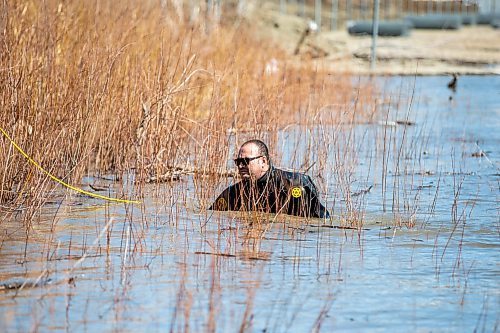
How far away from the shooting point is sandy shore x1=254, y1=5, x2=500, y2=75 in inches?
1123

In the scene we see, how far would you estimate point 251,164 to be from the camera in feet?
27.5

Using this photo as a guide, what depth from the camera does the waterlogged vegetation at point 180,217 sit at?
18.7 ft

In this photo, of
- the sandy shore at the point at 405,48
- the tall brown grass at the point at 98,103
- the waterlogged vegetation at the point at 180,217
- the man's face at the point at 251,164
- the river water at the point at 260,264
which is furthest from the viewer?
the sandy shore at the point at 405,48

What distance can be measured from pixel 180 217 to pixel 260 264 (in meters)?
1.76

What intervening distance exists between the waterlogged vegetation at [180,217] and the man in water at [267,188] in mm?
136

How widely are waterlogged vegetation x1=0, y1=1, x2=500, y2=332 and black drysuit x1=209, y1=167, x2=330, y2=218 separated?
0.40 feet

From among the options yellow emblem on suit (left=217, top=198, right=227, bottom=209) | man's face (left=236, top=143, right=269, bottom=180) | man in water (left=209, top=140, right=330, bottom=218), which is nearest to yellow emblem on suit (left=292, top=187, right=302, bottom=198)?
man in water (left=209, top=140, right=330, bottom=218)

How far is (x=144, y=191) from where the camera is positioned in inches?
359

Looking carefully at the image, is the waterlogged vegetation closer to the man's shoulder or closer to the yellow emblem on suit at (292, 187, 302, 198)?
the yellow emblem on suit at (292, 187, 302, 198)

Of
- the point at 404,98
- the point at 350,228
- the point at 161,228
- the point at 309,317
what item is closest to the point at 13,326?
the point at 309,317

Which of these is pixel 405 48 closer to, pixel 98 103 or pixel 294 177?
pixel 98 103

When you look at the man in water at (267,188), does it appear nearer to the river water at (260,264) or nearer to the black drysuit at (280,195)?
the black drysuit at (280,195)

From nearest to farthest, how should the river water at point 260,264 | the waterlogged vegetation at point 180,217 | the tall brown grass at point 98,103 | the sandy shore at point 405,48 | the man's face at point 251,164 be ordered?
the river water at point 260,264 → the waterlogged vegetation at point 180,217 → the tall brown grass at point 98,103 → the man's face at point 251,164 → the sandy shore at point 405,48

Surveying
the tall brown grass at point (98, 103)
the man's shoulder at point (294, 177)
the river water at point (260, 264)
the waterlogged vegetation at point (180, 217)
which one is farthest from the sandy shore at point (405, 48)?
the man's shoulder at point (294, 177)
